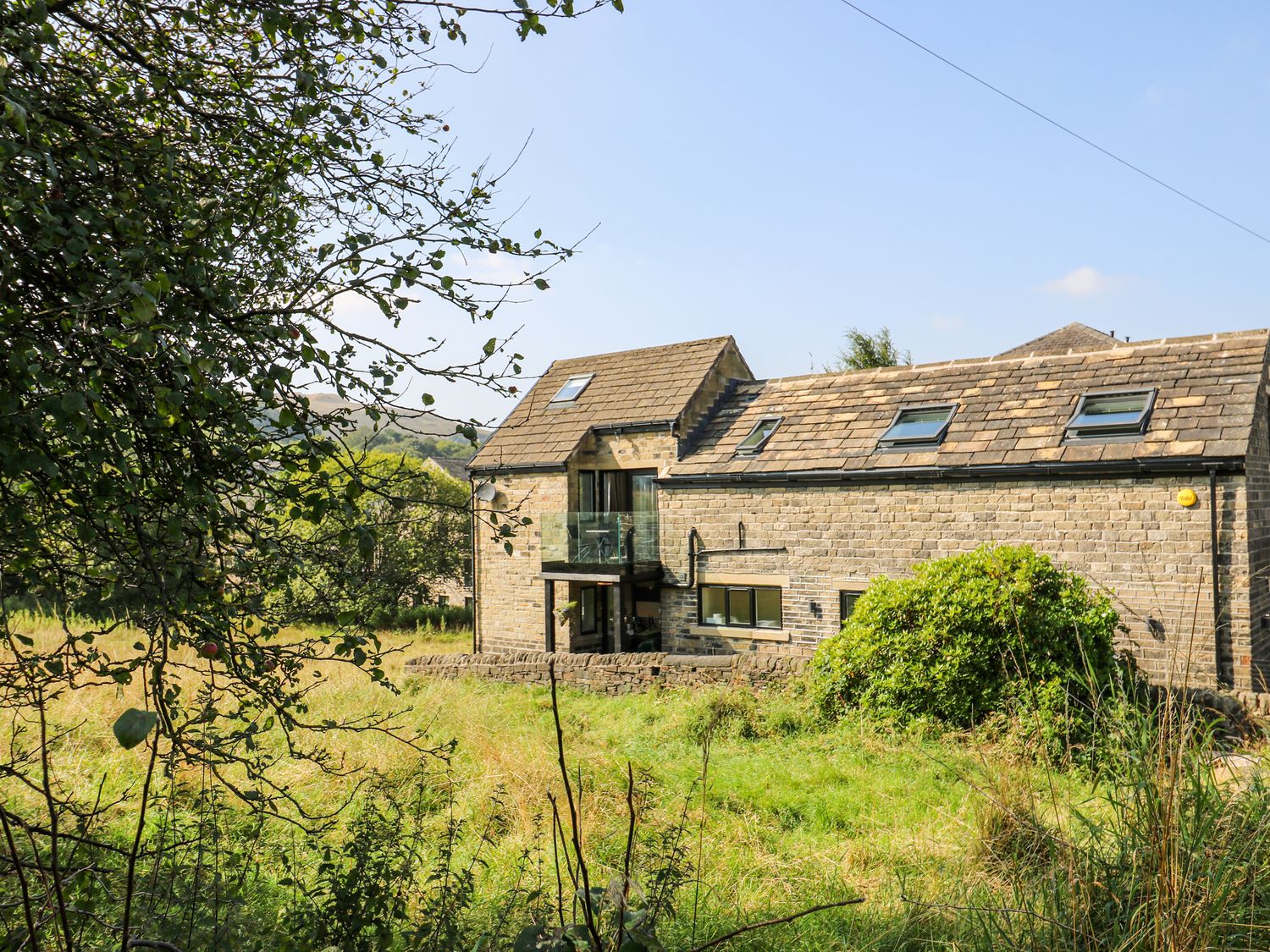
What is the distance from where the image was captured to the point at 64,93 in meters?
2.99

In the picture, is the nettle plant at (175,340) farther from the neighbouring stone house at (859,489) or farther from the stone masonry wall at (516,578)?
the stone masonry wall at (516,578)

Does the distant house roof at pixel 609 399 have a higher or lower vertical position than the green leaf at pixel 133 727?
higher

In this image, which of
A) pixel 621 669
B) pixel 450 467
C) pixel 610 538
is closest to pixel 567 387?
pixel 610 538

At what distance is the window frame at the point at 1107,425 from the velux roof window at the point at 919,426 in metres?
1.97

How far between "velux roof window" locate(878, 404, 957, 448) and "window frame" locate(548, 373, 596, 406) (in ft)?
26.6

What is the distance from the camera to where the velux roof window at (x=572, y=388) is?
2055 centimetres

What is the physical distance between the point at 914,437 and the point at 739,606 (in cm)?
460

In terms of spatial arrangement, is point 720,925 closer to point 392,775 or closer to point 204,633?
point 204,633

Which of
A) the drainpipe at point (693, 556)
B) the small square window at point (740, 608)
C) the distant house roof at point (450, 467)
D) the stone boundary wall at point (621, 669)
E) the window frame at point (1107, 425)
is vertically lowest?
the stone boundary wall at point (621, 669)

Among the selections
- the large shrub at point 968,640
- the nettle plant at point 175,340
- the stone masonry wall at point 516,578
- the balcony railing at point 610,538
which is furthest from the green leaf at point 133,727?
the stone masonry wall at point 516,578

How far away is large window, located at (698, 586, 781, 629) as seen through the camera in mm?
15815

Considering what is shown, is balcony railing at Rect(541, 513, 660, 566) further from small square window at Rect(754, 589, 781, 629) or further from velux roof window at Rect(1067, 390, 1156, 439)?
velux roof window at Rect(1067, 390, 1156, 439)

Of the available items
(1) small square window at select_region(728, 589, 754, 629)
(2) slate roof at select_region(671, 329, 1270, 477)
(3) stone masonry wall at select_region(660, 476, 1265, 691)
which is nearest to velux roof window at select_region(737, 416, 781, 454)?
(2) slate roof at select_region(671, 329, 1270, 477)

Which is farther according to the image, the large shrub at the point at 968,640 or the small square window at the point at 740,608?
the small square window at the point at 740,608
